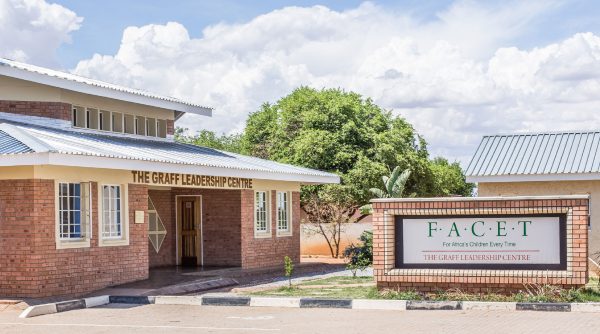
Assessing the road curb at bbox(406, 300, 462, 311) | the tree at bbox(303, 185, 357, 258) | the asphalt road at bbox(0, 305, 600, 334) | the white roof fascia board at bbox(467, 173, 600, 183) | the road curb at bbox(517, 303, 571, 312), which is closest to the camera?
the asphalt road at bbox(0, 305, 600, 334)

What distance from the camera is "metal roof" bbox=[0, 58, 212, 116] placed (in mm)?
21900

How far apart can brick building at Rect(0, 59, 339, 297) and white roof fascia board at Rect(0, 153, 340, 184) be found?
24mm

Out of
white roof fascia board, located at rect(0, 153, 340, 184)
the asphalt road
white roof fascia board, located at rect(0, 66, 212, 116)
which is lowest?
the asphalt road

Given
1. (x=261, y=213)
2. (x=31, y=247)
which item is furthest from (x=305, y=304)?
(x=261, y=213)

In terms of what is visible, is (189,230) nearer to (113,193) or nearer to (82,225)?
(113,193)

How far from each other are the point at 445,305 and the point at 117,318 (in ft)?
17.7

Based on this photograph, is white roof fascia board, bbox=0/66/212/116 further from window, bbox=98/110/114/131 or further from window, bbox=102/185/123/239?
window, bbox=102/185/123/239

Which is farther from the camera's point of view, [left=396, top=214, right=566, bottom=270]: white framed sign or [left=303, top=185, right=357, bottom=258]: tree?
[left=303, top=185, right=357, bottom=258]: tree

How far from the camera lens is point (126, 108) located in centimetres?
2583

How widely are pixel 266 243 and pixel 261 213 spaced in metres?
0.84

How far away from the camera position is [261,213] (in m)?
27.1

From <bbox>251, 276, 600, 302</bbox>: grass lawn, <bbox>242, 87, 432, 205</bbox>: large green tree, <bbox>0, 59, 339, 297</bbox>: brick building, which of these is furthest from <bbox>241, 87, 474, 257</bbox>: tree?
<bbox>251, 276, 600, 302</bbox>: grass lawn

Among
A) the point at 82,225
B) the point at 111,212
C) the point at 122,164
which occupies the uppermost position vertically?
the point at 122,164

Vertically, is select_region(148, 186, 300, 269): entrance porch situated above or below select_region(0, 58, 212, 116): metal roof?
below
